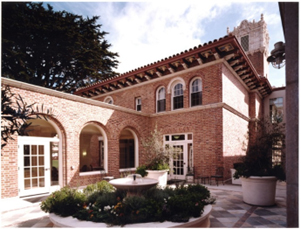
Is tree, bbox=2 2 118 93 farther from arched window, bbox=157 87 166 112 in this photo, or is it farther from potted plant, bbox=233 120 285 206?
potted plant, bbox=233 120 285 206

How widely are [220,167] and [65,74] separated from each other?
16.5 m

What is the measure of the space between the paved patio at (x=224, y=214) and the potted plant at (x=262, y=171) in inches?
13.5

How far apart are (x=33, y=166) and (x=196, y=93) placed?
944cm

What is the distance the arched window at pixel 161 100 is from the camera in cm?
1379

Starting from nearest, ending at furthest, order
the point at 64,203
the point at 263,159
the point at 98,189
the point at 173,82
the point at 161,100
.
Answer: the point at 64,203
the point at 98,189
the point at 263,159
the point at 173,82
the point at 161,100

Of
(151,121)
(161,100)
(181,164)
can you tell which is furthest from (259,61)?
(181,164)

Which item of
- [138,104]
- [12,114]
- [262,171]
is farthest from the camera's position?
[138,104]

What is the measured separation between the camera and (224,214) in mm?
5926

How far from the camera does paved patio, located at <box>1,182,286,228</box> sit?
17.2 feet

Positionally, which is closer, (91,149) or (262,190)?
(262,190)

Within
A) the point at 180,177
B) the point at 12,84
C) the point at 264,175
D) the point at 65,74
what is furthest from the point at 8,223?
the point at 65,74

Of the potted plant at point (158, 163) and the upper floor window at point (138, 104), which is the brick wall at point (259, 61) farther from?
the potted plant at point (158, 163)

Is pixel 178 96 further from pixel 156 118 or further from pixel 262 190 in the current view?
pixel 262 190

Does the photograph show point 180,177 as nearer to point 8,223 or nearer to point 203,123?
point 203,123
